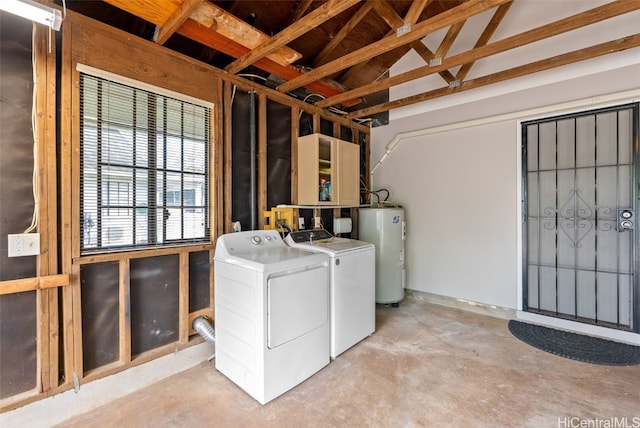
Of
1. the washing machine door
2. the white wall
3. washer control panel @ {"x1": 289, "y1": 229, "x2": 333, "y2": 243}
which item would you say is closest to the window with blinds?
washer control panel @ {"x1": 289, "y1": 229, "x2": 333, "y2": 243}

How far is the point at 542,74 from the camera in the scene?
3.01 metres

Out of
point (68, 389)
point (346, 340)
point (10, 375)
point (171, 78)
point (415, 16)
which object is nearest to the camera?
point (10, 375)

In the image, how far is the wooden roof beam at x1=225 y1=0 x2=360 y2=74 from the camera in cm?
183

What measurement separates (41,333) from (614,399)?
12.2ft

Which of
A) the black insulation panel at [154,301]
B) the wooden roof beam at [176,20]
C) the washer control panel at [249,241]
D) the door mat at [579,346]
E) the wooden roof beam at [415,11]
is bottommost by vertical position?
the door mat at [579,346]

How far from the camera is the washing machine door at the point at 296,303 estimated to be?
1.87m

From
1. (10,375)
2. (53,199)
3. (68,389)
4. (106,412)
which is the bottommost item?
(106,412)

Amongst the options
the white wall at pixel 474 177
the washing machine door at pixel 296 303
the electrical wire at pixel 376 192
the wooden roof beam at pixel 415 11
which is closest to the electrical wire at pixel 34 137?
the washing machine door at pixel 296 303

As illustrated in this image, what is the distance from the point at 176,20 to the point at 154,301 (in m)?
2.02

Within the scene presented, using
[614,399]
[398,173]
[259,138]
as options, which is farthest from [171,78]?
[614,399]

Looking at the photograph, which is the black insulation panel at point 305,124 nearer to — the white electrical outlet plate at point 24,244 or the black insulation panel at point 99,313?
the black insulation panel at point 99,313

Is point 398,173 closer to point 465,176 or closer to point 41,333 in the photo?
point 465,176

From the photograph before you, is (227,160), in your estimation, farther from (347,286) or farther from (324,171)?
(347,286)

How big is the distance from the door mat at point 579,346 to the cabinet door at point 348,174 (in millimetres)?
2266
